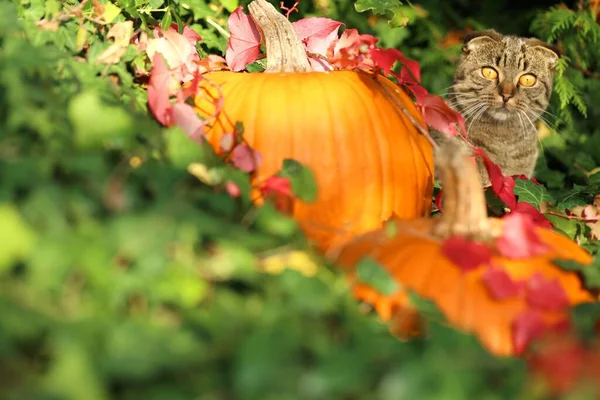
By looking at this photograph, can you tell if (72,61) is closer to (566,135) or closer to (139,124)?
(139,124)

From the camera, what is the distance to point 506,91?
9.57ft

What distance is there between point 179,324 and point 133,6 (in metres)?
1.28

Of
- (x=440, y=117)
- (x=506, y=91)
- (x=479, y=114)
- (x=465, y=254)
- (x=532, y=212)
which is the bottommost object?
(x=479, y=114)

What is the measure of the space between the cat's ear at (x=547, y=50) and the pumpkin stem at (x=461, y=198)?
59.4 inches

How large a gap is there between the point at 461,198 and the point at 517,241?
0.45 ft

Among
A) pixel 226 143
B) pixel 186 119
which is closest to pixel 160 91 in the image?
pixel 186 119

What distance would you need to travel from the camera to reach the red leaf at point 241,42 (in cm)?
218

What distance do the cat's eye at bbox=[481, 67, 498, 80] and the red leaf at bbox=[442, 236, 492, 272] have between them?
1654mm

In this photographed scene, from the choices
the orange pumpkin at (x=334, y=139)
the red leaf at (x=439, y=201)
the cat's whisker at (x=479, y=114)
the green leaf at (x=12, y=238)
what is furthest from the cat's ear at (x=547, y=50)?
the green leaf at (x=12, y=238)

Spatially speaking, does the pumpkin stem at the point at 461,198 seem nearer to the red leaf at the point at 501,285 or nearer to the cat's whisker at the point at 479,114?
the red leaf at the point at 501,285

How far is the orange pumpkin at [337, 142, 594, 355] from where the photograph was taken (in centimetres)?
143

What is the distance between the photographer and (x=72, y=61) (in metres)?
1.78

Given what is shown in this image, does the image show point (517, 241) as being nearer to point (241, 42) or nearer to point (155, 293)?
point (155, 293)

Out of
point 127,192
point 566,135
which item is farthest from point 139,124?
point 566,135
